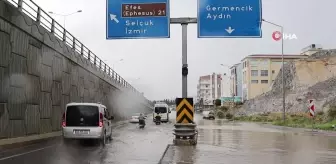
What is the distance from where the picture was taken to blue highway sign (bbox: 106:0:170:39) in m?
21.8

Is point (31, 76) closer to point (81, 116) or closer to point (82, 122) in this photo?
point (81, 116)

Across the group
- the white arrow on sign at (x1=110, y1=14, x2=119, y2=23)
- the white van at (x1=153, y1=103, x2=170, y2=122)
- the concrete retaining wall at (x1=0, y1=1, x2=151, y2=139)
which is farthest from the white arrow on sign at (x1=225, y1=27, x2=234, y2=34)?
the white van at (x1=153, y1=103, x2=170, y2=122)

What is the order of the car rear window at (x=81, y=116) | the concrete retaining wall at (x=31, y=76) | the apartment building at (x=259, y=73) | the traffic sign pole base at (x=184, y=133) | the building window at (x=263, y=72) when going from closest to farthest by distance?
the car rear window at (x=81, y=116) < the concrete retaining wall at (x=31, y=76) < the traffic sign pole base at (x=184, y=133) < the apartment building at (x=259, y=73) < the building window at (x=263, y=72)

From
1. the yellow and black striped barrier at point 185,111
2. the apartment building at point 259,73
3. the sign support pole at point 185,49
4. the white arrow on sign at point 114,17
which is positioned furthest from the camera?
the apartment building at point 259,73

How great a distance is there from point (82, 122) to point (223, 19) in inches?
317

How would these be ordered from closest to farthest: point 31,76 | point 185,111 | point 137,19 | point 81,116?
point 81,116 → point 185,111 → point 137,19 → point 31,76

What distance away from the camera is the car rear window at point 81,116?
19641 millimetres

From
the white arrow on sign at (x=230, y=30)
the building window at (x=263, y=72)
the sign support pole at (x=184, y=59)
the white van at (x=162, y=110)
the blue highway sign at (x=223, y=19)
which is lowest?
the white van at (x=162, y=110)

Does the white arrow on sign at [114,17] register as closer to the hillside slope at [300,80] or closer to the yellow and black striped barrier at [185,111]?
the yellow and black striped barrier at [185,111]

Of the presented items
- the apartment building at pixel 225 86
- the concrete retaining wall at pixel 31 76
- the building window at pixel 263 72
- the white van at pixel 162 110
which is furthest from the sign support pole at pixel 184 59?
the apartment building at pixel 225 86

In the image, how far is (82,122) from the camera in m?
19.7

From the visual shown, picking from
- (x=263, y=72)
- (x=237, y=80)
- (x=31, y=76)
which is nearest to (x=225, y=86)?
(x=237, y=80)

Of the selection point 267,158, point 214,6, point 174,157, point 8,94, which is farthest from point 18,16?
point 267,158

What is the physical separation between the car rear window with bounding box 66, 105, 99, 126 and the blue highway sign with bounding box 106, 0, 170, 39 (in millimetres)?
4325
